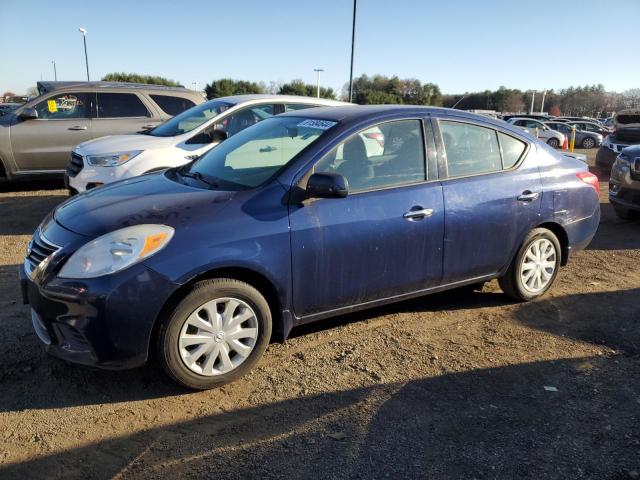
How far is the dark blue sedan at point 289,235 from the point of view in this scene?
2902mm

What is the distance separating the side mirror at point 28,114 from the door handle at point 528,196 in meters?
7.94

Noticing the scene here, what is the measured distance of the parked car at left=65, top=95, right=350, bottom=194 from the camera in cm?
648

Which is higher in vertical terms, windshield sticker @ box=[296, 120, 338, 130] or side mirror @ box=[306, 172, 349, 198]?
windshield sticker @ box=[296, 120, 338, 130]

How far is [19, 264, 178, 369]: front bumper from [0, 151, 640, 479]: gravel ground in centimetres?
35

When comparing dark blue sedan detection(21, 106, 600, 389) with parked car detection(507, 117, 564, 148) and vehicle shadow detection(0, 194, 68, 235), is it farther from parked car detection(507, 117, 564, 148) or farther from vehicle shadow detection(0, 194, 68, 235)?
parked car detection(507, 117, 564, 148)

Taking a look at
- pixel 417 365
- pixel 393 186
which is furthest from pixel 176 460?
pixel 393 186

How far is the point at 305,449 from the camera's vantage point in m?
2.67

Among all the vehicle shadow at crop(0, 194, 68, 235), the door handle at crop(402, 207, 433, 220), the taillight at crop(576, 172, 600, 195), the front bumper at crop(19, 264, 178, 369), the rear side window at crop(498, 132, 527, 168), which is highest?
the rear side window at crop(498, 132, 527, 168)

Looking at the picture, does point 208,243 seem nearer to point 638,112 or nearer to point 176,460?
point 176,460

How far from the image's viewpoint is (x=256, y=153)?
4.00 meters

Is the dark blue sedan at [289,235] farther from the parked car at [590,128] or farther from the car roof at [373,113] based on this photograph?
the parked car at [590,128]

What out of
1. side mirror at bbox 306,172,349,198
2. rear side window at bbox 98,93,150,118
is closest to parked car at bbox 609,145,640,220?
side mirror at bbox 306,172,349,198

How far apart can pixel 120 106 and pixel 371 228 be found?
7.38m

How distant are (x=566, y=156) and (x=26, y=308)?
4.80m
